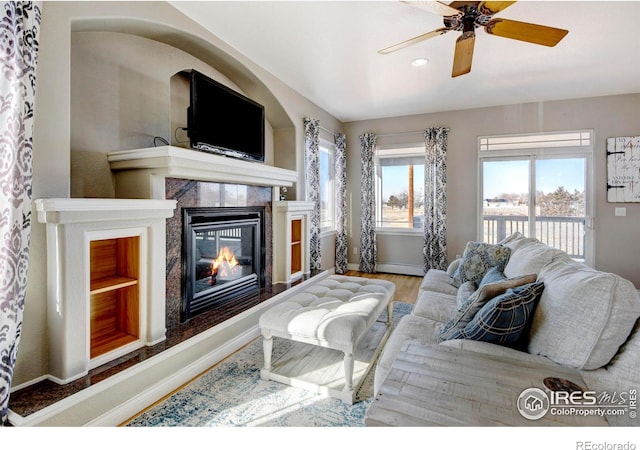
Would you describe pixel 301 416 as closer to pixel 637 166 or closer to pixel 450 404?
pixel 450 404

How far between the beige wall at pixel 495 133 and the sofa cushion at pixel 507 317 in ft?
12.1

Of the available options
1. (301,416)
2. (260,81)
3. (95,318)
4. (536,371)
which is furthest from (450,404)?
(260,81)

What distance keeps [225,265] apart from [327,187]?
2.75 metres

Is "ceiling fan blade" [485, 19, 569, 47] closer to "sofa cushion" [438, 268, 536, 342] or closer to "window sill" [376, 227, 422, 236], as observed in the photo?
"sofa cushion" [438, 268, 536, 342]

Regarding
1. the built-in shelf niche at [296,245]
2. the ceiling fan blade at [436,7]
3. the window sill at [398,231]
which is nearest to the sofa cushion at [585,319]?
the ceiling fan blade at [436,7]

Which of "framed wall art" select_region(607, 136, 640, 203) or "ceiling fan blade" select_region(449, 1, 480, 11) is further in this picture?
"framed wall art" select_region(607, 136, 640, 203)

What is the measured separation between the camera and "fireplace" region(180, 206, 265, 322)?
8.31ft

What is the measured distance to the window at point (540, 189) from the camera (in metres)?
4.39

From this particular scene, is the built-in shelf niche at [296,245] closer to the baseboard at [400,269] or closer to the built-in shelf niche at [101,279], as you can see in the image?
the baseboard at [400,269]

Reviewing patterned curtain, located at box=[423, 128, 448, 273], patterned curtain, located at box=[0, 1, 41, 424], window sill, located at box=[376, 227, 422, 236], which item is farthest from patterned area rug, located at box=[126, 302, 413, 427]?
window sill, located at box=[376, 227, 422, 236]

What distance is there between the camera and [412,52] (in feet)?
9.83

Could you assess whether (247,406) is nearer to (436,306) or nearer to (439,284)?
(436,306)

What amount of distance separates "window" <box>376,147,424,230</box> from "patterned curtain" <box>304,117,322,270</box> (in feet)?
4.60

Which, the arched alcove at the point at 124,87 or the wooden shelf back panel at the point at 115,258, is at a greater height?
the arched alcove at the point at 124,87
